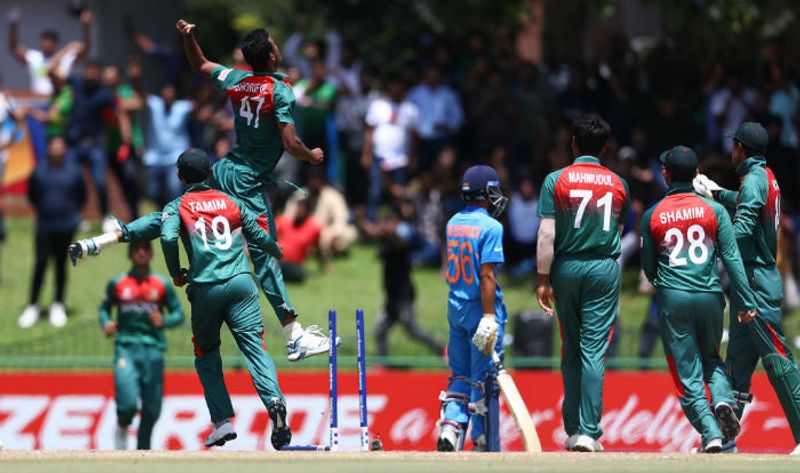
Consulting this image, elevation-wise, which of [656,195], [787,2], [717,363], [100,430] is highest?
[787,2]

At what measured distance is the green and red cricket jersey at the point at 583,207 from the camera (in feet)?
37.5

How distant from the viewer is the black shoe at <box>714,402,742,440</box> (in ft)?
37.2

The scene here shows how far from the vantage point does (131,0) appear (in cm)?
2792

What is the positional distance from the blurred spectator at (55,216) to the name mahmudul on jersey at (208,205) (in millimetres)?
10321

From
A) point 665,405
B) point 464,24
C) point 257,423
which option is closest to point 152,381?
point 257,423

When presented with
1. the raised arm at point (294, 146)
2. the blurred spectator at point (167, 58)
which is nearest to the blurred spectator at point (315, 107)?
the blurred spectator at point (167, 58)

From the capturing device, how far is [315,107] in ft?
76.4

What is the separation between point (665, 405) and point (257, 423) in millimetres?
4377

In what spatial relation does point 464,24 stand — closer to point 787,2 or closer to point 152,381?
point 787,2

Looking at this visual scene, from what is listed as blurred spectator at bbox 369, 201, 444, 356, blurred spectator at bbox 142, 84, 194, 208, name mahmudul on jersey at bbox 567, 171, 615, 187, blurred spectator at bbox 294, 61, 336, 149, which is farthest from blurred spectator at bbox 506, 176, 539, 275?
name mahmudul on jersey at bbox 567, 171, 615, 187

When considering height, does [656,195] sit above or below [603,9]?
below

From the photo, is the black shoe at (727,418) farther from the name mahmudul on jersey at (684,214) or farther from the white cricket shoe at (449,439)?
the white cricket shoe at (449,439)

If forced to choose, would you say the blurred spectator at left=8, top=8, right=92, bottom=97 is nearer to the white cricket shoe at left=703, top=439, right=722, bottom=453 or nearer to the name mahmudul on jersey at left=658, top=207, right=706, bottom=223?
the name mahmudul on jersey at left=658, top=207, right=706, bottom=223

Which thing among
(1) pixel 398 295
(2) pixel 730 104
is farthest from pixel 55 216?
(2) pixel 730 104
